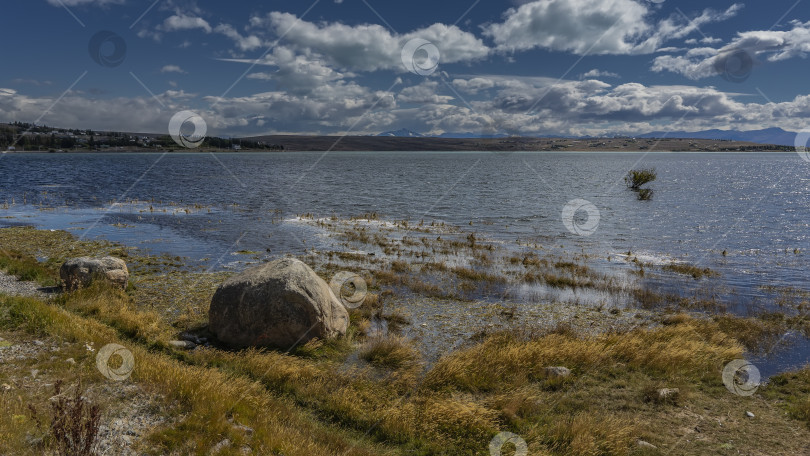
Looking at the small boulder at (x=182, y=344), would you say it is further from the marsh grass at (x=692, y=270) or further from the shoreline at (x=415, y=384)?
the marsh grass at (x=692, y=270)

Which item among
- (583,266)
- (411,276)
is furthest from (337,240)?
(583,266)

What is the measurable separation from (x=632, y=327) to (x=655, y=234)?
1192 inches

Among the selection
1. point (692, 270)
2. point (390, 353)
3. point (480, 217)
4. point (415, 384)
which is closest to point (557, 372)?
point (415, 384)

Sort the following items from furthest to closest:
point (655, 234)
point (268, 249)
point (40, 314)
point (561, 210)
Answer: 1. point (561, 210)
2. point (655, 234)
3. point (268, 249)
4. point (40, 314)

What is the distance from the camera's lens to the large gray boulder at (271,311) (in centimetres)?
1753

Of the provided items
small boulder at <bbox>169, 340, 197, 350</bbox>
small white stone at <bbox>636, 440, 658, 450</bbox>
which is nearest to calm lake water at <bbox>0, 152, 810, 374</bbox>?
small white stone at <bbox>636, 440, 658, 450</bbox>

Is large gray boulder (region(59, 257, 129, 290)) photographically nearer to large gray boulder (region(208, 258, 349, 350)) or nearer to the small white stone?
large gray boulder (region(208, 258, 349, 350))

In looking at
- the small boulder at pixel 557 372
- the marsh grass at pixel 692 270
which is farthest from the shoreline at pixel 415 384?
the marsh grass at pixel 692 270

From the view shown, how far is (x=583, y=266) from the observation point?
107 feet

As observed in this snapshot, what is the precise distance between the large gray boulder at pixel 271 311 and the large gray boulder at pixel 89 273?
8093mm

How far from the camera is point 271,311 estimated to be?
17.5 meters

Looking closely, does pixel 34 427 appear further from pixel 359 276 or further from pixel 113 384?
pixel 359 276

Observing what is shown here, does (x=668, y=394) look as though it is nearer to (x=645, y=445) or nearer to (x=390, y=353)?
(x=645, y=445)

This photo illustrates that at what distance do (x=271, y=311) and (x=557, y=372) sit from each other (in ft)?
36.1
